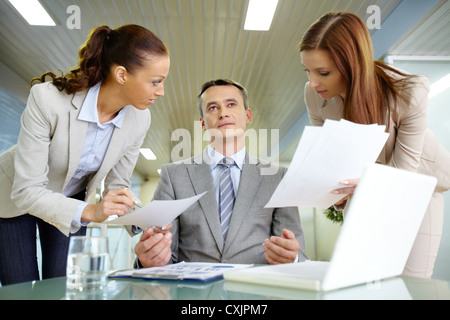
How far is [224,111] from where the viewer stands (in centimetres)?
174

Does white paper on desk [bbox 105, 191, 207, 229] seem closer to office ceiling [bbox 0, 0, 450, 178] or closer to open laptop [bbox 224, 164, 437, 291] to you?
open laptop [bbox 224, 164, 437, 291]

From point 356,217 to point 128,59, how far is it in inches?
47.6

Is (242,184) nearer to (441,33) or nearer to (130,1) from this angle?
(130,1)

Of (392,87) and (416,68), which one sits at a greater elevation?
(416,68)

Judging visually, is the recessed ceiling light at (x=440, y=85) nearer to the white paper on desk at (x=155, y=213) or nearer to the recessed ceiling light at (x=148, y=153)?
the white paper on desk at (x=155, y=213)

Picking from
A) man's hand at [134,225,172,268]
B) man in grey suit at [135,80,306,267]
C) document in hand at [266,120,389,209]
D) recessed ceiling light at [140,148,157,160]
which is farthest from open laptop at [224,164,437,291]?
recessed ceiling light at [140,148,157,160]

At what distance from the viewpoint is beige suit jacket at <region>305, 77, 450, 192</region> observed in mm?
1270

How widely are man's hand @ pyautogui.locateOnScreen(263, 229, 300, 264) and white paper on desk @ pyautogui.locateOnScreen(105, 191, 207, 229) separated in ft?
0.81

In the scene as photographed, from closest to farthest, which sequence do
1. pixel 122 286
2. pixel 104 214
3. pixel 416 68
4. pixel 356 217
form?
pixel 356 217, pixel 122 286, pixel 104 214, pixel 416 68

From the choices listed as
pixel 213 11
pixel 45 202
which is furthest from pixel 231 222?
pixel 213 11

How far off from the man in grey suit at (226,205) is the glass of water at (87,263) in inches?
19.7

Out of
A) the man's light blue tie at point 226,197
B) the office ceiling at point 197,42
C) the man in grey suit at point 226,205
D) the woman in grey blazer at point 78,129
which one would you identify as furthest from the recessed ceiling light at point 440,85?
the woman in grey blazer at point 78,129

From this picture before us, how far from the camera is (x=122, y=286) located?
675 mm

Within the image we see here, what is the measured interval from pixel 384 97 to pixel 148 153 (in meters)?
8.14
